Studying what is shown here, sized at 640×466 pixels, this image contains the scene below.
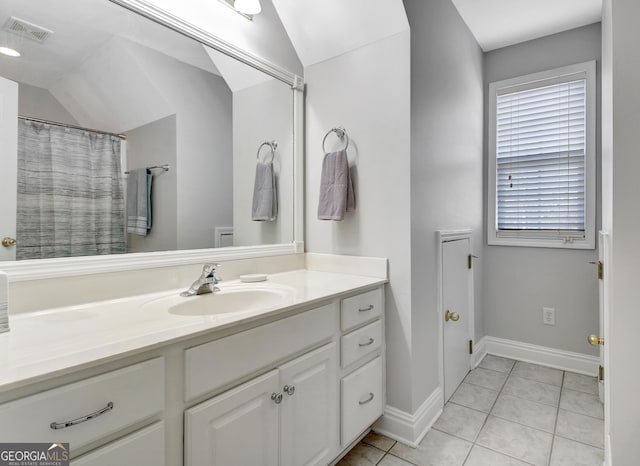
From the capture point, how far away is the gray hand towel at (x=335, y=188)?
187cm

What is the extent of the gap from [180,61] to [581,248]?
2903mm

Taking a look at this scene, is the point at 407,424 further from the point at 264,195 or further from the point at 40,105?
the point at 40,105

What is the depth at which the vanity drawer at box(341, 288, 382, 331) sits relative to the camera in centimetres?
154

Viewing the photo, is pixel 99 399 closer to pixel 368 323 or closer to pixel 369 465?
pixel 368 323

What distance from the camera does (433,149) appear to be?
77.9 inches

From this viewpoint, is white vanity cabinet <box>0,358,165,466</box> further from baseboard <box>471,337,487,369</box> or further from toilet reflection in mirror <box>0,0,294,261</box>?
baseboard <box>471,337,487,369</box>

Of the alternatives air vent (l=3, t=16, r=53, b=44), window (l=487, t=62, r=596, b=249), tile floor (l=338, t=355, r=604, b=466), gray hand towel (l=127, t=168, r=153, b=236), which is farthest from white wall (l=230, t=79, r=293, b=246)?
window (l=487, t=62, r=596, b=249)

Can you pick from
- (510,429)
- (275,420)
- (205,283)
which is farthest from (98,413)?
(510,429)

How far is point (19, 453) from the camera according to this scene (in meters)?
0.68

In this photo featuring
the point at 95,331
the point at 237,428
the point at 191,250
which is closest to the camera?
the point at 95,331

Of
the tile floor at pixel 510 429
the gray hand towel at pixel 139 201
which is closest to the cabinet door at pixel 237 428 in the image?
the tile floor at pixel 510 429

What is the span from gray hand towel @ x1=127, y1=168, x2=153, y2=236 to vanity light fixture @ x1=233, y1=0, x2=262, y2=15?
1.00 meters

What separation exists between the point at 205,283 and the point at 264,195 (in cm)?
70

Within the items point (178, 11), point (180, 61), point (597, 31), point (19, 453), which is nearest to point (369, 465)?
point (19, 453)
